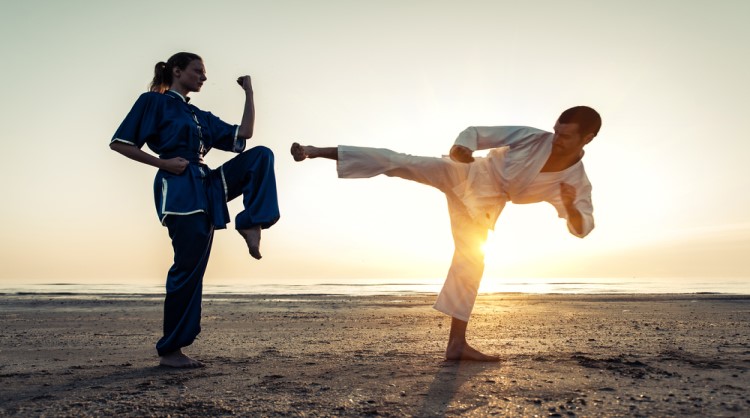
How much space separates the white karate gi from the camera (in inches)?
192

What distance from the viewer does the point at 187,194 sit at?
4477mm

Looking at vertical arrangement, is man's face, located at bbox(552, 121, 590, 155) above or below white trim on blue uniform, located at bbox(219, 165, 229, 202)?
above

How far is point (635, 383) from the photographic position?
3609 millimetres

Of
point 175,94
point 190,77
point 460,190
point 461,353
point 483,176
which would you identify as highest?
point 190,77

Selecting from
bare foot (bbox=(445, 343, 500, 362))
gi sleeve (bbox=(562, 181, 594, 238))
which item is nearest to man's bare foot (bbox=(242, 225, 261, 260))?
bare foot (bbox=(445, 343, 500, 362))

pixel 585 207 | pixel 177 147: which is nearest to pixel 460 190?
pixel 585 207

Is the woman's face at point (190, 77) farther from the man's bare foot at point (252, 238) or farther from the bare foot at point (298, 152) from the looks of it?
the man's bare foot at point (252, 238)

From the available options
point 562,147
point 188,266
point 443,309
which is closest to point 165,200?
point 188,266

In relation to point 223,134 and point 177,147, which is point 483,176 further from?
point 177,147

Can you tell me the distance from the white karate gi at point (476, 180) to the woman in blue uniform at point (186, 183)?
81 centimetres

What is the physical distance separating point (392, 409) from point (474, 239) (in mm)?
2249

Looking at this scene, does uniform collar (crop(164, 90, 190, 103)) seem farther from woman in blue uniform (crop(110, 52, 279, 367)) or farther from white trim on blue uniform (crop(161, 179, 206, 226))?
white trim on blue uniform (crop(161, 179, 206, 226))

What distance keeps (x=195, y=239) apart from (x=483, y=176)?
2.33m

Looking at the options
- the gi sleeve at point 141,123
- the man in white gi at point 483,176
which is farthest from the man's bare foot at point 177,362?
the man in white gi at point 483,176
